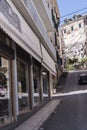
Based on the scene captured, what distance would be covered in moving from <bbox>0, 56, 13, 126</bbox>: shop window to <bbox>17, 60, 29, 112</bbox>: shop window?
2412mm

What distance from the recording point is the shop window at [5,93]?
50.2 ft

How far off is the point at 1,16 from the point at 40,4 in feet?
70.6

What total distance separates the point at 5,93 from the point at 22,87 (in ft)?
14.4

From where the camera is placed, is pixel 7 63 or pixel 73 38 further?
pixel 73 38

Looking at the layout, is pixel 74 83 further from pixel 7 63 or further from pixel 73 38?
pixel 73 38

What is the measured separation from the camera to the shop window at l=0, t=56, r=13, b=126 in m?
15.3

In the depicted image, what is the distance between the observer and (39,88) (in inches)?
1169

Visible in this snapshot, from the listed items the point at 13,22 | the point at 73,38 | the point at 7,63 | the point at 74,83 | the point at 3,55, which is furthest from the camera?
the point at 73,38

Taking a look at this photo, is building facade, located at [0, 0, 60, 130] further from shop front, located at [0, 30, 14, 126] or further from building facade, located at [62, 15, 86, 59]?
building facade, located at [62, 15, 86, 59]

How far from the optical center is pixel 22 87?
20500 millimetres

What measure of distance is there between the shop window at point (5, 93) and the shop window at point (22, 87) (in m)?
2.41

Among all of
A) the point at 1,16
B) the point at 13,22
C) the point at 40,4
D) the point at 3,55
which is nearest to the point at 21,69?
the point at 3,55

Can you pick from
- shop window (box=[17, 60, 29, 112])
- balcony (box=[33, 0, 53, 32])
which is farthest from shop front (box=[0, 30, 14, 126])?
balcony (box=[33, 0, 53, 32])

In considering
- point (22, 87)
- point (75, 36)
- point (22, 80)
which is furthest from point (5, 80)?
point (75, 36)
